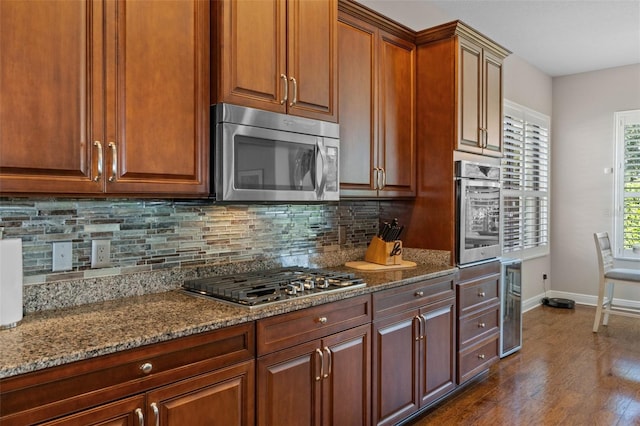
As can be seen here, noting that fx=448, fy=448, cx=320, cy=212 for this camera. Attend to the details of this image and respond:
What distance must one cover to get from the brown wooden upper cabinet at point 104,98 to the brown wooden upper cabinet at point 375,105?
0.99m

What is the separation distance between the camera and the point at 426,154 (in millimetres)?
3109

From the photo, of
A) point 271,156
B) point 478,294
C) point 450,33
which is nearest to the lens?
point 271,156

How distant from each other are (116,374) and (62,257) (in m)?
0.68

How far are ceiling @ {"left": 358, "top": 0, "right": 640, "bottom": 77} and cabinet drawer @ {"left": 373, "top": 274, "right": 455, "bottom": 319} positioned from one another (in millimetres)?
2030

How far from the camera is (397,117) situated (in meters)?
3.04

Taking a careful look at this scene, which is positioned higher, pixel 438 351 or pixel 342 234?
pixel 342 234

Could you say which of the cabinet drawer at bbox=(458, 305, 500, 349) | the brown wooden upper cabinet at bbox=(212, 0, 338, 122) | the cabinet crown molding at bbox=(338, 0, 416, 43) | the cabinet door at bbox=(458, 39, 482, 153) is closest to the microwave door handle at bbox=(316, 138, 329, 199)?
the brown wooden upper cabinet at bbox=(212, 0, 338, 122)

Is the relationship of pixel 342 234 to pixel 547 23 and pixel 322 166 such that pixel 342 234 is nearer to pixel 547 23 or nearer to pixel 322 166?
pixel 322 166

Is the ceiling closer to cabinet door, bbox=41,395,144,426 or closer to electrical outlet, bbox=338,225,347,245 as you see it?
electrical outlet, bbox=338,225,347,245

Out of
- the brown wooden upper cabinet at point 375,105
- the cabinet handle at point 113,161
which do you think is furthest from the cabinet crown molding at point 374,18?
the cabinet handle at point 113,161

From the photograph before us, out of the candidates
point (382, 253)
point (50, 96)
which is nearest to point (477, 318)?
point (382, 253)

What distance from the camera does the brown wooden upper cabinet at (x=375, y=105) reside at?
268 centimetres

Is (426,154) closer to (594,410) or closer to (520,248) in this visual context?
(594,410)

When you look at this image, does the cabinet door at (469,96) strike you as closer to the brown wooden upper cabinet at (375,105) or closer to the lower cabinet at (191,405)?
the brown wooden upper cabinet at (375,105)
